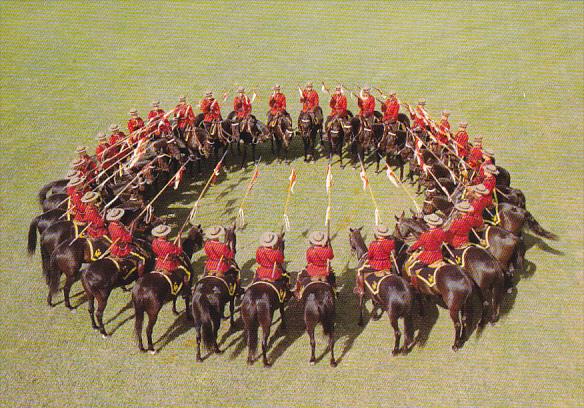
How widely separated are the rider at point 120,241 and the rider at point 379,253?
438 centimetres

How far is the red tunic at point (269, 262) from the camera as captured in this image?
8.33 meters

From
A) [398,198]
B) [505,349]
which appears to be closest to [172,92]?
[398,198]

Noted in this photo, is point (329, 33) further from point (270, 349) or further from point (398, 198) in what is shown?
point (270, 349)

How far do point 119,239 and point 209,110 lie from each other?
20.4 ft

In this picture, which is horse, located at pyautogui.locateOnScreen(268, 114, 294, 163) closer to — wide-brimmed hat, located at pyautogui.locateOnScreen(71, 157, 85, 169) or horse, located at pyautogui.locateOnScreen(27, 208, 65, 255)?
wide-brimmed hat, located at pyautogui.locateOnScreen(71, 157, 85, 169)

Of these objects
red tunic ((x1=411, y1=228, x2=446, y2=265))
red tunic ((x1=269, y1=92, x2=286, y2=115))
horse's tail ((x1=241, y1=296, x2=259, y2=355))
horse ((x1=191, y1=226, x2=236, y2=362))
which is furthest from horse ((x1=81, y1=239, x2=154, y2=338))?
red tunic ((x1=269, y1=92, x2=286, y2=115))

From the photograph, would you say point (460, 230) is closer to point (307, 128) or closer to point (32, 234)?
point (307, 128)

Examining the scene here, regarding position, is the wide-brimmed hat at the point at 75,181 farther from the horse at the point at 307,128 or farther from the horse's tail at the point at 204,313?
the horse at the point at 307,128

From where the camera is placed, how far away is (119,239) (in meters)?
9.12

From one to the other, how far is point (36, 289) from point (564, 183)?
14.7 m

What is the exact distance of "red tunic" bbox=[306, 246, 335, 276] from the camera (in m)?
8.38

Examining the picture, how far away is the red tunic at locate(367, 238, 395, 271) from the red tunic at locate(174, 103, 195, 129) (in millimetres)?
7707

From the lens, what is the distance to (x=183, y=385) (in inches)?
326

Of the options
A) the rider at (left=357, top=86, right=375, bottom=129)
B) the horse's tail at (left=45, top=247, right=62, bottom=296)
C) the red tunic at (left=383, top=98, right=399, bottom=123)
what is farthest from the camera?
the rider at (left=357, top=86, right=375, bottom=129)
